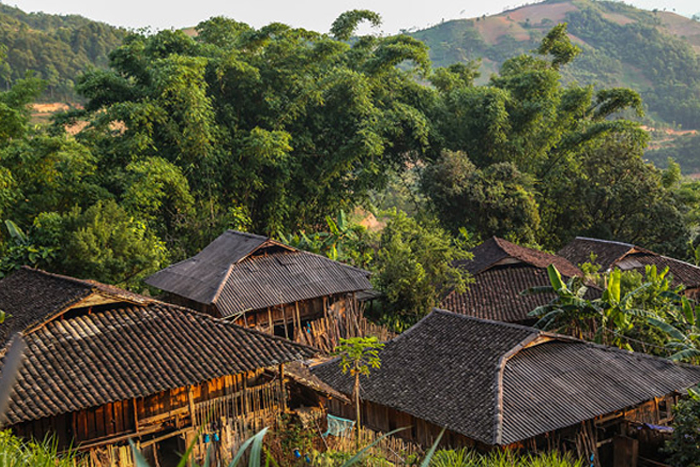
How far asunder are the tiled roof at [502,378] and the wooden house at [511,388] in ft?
0.07

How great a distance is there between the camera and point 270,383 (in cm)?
1272

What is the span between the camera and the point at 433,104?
28.8 meters

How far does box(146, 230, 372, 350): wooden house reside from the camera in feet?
59.2

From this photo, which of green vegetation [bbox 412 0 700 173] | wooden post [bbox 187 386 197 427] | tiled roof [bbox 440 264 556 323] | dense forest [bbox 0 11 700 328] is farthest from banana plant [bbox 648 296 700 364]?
green vegetation [bbox 412 0 700 173]

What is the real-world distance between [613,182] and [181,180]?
17294 mm

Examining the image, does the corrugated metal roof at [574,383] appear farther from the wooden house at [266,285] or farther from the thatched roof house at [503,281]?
the wooden house at [266,285]

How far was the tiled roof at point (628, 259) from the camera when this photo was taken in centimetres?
2297

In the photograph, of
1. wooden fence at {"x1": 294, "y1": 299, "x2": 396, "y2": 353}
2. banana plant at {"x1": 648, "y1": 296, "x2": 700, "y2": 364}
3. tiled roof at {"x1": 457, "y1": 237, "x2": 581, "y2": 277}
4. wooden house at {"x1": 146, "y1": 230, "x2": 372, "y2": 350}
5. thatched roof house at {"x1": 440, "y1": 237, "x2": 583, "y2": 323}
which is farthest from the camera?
tiled roof at {"x1": 457, "y1": 237, "x2": 581, "y2": 277}

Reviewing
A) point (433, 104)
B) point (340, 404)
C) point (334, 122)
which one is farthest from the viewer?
point (433, 104)

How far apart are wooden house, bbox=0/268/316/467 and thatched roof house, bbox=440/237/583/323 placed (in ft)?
27.9

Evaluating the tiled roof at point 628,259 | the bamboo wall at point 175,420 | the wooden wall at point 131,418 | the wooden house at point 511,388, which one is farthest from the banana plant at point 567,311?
the wooden wall at point 131,418

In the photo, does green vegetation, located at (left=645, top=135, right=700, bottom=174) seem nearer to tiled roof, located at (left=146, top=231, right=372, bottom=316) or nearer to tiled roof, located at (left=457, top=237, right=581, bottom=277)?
tiled roof, located at (left=457, top=237, right=581, bottom=277)

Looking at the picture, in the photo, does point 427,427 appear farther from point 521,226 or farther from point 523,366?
point 521,226

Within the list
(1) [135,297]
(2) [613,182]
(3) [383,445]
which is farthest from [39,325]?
(2) [613,182]
